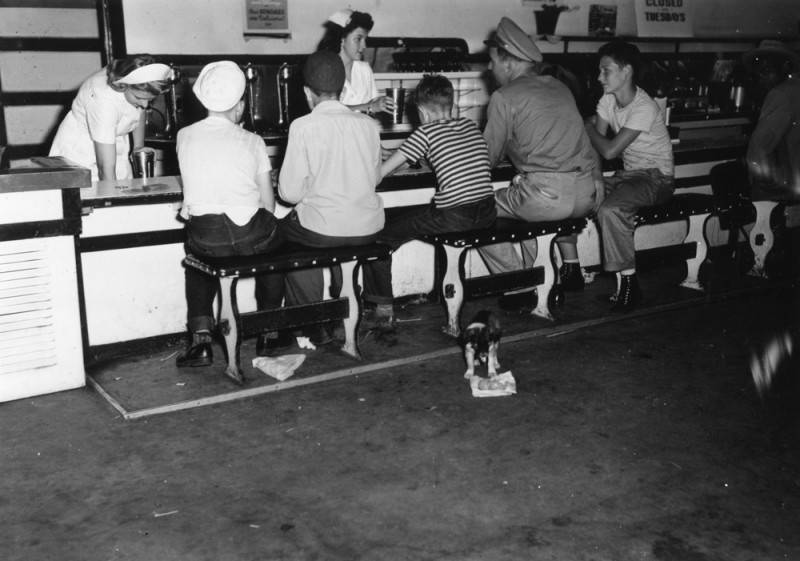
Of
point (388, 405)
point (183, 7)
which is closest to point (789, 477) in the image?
point (388, 405)

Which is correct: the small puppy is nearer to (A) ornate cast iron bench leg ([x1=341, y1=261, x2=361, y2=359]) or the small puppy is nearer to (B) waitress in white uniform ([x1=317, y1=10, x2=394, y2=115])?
(A) ornate cast iron bench leg ([x1=341, y1=261, x2=361, y2=359])

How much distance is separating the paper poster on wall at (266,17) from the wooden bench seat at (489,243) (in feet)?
10.2

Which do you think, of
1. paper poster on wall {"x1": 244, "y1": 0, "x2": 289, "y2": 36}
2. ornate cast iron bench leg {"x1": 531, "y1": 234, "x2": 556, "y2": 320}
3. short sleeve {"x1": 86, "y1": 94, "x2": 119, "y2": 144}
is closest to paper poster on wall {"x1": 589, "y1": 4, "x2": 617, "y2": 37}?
paper poster on wall {"x1": 244, "y1": 0, "x2": 289, "y2": 36}

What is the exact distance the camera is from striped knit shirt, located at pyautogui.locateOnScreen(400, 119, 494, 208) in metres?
4.45

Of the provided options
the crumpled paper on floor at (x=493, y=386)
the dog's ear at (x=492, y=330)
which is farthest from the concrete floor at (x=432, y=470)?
the dog's ear at (x=492, y=330)

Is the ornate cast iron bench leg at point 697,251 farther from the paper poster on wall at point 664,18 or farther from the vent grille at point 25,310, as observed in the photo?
the paper poster on wall at point 664,18

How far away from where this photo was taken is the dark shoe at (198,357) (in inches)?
168

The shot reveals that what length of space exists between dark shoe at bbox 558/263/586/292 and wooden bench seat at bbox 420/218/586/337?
317mm

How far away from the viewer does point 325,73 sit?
4074mm

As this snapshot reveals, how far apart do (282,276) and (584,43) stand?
5.62 metres

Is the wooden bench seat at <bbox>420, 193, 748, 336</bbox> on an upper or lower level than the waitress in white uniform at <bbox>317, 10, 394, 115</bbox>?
lower

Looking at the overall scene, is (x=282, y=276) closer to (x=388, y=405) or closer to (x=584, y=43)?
(x=388, y=405)

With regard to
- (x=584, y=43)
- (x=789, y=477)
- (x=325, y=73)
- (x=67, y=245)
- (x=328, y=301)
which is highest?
(x=584, y=43)

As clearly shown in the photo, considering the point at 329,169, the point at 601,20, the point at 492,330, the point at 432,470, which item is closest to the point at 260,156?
the point at 329,169
